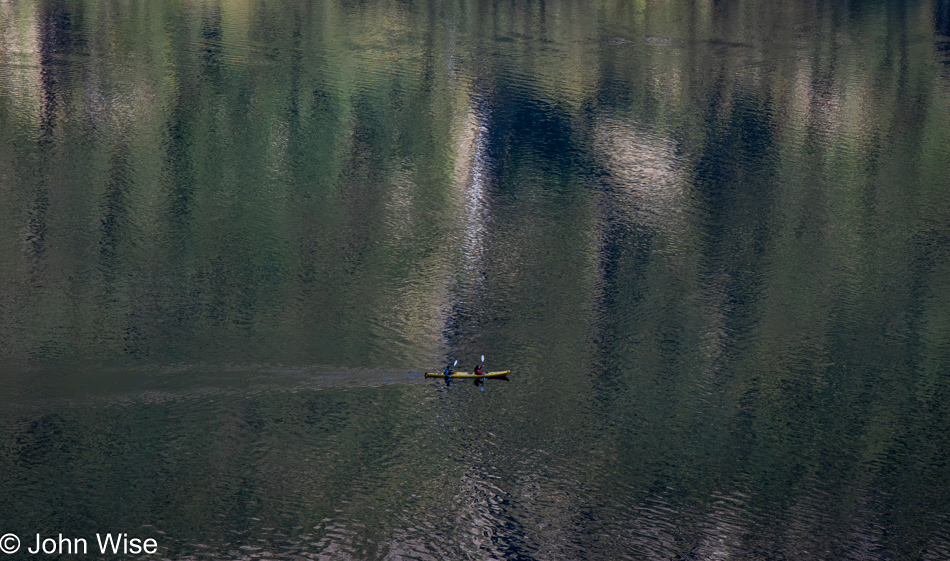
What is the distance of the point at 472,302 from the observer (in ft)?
80.5

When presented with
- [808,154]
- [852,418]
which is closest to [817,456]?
[852,418]

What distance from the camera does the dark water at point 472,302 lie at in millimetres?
18109

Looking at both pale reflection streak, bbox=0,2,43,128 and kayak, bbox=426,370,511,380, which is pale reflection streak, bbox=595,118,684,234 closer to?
kayak, bbox=426,370,511,380

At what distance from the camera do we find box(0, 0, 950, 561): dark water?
18.1m

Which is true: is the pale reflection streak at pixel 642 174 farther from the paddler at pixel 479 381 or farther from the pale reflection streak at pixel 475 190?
the paddler at pixel 479 381

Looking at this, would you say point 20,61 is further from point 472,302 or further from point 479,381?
point 479,381

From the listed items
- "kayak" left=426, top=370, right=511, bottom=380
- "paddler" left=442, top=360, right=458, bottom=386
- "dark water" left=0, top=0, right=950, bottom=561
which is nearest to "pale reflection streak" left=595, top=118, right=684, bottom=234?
"dark water" left=0, top=0, right=950, bottom=561

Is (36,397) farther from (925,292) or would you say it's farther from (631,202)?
(925,292)

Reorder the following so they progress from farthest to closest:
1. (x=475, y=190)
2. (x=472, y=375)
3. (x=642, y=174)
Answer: (x=642, y=174) < (x=475, y=190) < (x=472, y=375)

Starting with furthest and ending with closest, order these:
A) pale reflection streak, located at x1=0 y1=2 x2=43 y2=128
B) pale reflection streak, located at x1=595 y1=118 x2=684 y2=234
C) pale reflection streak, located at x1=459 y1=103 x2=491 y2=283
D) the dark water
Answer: pale reflection streak, located at x1=0 y1=2 x2=43 y2=128 < pale reflection streak, located at x1=595 y1=118 x2=684 y2=234 < pale reflection streak, located at x1=459 y1=103 x2=491 y2=283 < the dark water

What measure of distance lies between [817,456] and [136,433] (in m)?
13.4

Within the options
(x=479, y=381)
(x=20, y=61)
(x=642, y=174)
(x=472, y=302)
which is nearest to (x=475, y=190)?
(x=642, y=174)

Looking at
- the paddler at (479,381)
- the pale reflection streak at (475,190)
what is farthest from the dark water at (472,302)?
the paddler at (479,381)

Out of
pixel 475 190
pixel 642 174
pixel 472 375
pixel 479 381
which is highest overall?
pixel 642 174
